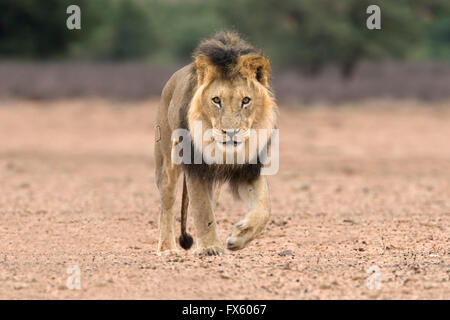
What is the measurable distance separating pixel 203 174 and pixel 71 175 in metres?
7.48

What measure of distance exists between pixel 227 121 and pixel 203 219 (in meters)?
0.86

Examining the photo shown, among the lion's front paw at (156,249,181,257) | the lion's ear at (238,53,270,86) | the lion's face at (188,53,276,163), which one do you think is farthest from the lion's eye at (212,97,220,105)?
the lion's front paw at (156,249,181,257)

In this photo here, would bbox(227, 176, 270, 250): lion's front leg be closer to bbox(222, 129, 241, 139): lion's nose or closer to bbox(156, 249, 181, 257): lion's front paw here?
bbox(222, 129, 241, 139): lion's nose

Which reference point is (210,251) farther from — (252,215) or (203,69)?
(203,69)

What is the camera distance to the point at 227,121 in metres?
5.95

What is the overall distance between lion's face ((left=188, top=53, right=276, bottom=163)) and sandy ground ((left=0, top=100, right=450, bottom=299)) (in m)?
0.83

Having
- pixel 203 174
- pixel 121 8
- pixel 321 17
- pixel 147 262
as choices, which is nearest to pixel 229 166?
pixel 203 174

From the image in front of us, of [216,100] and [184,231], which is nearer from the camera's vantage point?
[216,100]

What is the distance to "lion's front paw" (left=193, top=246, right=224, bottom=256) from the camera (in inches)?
247

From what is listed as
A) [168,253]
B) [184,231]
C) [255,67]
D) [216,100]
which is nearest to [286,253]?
[168,253]

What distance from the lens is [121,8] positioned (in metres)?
47.2

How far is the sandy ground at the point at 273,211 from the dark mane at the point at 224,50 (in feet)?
4.72

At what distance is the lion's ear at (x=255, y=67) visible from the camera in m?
6.20
